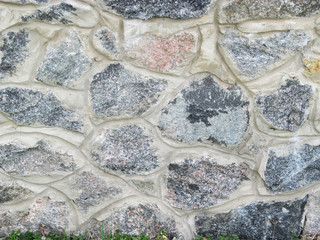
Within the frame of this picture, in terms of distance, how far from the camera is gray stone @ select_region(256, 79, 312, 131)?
6.16 feet

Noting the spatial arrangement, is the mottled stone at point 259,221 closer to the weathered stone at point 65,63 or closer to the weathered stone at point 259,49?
the weathered stone at point 259,49

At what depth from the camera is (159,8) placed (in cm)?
173

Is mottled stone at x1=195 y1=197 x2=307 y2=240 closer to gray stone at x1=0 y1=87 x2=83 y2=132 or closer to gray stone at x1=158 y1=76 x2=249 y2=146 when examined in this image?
gray stone at x1=158 y1=76 x2=249 y2=146

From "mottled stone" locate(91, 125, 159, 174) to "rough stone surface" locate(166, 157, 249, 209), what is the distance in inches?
5.1

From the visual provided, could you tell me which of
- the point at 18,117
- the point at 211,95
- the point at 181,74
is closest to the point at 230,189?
the point at 211,95

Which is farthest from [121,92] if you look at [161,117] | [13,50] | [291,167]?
[291,167]

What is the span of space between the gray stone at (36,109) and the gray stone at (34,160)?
122 millimetres

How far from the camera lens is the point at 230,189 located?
207cm

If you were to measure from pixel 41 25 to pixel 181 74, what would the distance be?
641 millimetres

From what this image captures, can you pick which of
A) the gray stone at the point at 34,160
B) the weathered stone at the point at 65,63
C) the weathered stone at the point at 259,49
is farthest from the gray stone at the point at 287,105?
the gray stone at the point at 34,160

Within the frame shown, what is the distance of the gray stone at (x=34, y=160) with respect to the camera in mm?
1942

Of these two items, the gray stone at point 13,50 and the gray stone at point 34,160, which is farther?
the gray stone at point 34,160

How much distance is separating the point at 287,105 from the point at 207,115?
1.21 ft

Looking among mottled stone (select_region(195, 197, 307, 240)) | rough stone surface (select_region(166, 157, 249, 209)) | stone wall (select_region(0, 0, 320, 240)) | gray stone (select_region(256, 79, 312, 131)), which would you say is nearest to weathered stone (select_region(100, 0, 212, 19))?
stone wall (select_region(0, 0, 320, 240))
